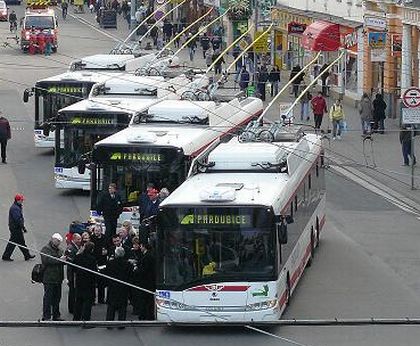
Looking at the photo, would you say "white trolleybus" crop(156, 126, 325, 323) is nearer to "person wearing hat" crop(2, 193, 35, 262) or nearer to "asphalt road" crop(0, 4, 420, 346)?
"asphalt road" crop(0, 4, 420, 346)

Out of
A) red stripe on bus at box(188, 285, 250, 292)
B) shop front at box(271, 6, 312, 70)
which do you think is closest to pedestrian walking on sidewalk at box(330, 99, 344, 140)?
shop front at box(271, 6, 312, 70)

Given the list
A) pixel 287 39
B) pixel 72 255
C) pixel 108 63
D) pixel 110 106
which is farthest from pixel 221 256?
pixel 287 39

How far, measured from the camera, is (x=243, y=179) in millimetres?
24688

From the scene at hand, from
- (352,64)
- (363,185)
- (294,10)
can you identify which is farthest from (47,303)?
(294,10)

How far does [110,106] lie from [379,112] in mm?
13833

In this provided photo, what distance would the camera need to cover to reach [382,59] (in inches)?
2095

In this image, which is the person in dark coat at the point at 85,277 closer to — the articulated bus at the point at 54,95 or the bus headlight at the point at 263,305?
the bus headlight at the point at 263,305

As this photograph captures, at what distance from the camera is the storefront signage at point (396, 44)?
5281 cm

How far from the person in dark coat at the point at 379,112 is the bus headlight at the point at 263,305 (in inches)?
1011

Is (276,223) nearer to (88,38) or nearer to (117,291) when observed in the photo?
(117,291)

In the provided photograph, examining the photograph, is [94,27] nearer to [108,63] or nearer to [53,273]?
[108,63]

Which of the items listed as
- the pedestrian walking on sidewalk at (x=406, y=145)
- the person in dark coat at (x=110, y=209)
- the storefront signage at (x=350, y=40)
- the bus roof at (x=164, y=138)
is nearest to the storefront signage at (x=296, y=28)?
the storefront signage at (x=350, y=40)

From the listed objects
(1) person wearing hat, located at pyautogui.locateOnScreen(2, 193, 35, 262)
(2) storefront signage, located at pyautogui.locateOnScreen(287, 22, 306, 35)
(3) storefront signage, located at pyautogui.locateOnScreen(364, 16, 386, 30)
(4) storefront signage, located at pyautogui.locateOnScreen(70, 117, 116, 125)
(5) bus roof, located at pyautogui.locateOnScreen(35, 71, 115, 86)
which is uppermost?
(3) storefront signage, located at pyautogui.locateOnScreen(364, 16, 386, 30)

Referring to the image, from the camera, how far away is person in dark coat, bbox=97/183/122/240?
2848cm
